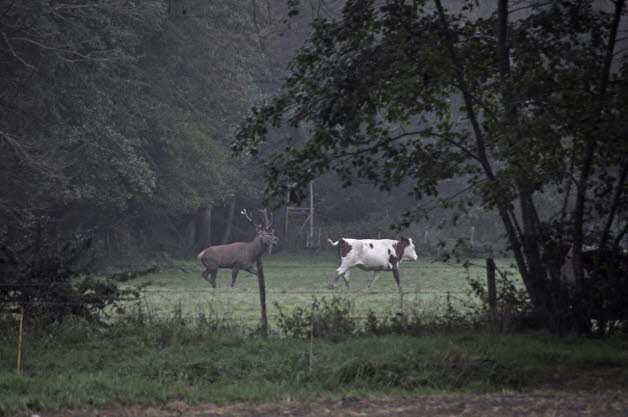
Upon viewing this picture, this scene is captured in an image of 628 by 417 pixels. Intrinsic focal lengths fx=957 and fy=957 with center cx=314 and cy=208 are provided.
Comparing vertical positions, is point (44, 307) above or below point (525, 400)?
above

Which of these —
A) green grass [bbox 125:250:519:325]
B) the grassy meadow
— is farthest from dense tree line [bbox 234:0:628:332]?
green grass [bbox 125:250:519:325]

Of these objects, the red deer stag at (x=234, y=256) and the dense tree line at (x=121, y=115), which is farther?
the dense tree line at (x=121, y=115)

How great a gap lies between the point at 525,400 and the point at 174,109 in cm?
3344

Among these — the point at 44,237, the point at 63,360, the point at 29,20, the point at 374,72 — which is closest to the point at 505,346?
the point at 374,72

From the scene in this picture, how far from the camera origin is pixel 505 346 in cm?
1200

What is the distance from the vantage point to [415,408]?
8984 mm

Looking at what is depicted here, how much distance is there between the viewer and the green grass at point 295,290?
18234 mm

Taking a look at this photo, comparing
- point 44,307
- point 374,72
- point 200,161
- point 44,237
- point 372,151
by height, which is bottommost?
point 44,307

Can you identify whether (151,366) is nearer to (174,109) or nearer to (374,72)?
(374,72)

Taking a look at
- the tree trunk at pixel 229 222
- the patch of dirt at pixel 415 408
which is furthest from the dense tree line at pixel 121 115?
the patch of dirt at pixel 415 408

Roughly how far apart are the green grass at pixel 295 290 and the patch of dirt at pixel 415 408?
19.7 ft

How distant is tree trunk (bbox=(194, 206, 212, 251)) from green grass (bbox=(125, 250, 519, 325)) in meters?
6.41

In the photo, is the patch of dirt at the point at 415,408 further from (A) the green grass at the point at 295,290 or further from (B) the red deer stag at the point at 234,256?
(B) the red deer stag at the point at 234,256

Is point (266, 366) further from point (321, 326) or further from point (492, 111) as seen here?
point (492, 111)
